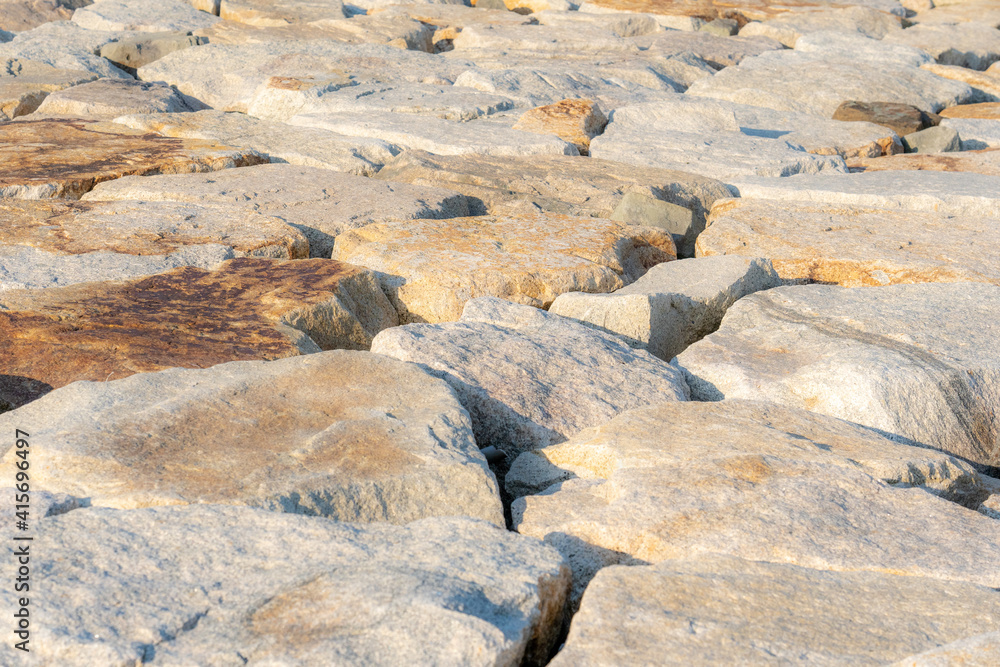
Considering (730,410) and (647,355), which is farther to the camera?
(647,355)

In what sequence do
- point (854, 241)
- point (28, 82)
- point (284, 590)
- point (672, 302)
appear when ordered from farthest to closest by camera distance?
1. point (28, 82)
2. point (854, 241)
3. point (672, 302)
4. point (284, 590)

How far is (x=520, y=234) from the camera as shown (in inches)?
114

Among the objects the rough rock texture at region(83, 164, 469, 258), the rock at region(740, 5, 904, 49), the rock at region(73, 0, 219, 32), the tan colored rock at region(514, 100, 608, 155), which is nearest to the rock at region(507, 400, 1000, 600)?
the rough rock texture at region(83, 164, 469, 258)

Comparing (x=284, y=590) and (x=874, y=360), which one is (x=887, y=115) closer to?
(x=874, y=360)

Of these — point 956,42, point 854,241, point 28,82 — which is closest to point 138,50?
point 28,82

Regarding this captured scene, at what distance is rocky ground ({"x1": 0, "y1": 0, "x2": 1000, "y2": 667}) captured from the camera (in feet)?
3.89

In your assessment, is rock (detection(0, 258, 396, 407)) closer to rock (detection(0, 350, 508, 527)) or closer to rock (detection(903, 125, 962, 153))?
rock (detection(0, 350, 508, 527))

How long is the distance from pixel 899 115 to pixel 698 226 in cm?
249

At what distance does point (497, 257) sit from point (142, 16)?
219 inches

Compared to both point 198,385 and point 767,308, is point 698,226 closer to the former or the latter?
point 767,308

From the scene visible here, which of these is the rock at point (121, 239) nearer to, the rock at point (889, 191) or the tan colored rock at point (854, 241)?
the tan colored rock at point (854, 241)

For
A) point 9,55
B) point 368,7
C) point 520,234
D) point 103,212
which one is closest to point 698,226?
point 520,234

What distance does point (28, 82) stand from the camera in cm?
488

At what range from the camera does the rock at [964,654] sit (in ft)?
3.39
